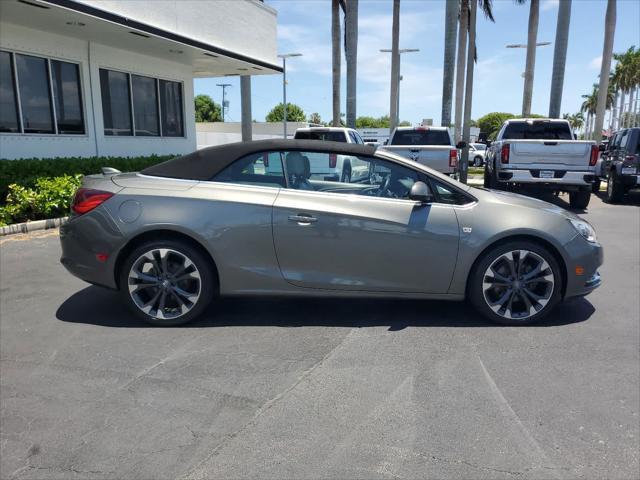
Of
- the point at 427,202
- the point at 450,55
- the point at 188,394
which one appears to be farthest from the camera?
the point at 450,55

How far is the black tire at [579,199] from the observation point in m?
12.0

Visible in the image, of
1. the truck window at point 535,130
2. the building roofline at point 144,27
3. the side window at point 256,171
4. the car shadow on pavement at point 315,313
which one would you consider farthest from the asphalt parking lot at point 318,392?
the truck window at point 535,130

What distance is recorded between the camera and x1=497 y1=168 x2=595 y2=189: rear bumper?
35.5ft

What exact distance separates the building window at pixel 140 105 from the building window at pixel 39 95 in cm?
97

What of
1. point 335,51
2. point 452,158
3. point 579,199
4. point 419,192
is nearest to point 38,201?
point 419,192

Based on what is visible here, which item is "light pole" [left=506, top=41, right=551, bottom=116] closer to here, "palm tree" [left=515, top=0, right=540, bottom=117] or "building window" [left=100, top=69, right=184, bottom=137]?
"palm tree" [left=515, top=0, right=540, bottom=117]

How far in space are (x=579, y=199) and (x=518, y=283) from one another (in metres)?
9.04

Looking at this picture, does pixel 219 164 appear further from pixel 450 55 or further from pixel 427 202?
pixel 450 55

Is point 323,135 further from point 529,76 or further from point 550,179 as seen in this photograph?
point 529,76

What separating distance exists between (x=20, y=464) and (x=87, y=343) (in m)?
1.55

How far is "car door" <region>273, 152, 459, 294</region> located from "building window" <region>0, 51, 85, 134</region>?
28.7 ft

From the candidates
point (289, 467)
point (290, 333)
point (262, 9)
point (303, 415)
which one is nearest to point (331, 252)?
point (290, 333)

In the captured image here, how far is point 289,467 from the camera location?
8.47ft

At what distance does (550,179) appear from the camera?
10883 millimetres
